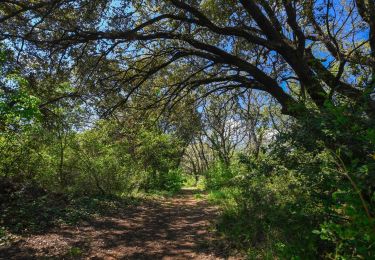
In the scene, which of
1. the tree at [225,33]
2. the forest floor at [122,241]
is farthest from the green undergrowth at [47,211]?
the tree at [225,33]

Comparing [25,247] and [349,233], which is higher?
[349,233]

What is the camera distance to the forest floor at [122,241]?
20.2ft

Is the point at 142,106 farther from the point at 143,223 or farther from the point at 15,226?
the point at 15,226

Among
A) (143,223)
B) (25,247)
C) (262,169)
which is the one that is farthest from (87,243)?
(262,169)

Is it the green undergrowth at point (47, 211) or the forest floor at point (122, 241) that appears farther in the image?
the green undergrowth at point (47, 211)

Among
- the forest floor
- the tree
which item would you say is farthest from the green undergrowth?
the tree

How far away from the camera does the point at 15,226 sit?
23.4ft

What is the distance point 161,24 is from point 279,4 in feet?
10.5

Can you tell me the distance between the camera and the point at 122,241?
734 cm

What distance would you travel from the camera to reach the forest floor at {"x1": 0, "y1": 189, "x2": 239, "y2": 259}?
6148 millimetres

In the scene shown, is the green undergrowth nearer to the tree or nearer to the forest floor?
the forest floor

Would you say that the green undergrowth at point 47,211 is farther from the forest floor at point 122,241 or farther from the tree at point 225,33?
the tree at point 225,33

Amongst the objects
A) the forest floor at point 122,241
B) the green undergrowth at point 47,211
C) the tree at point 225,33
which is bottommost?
the forest floor at point 122,241

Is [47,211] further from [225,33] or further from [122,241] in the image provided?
[225,33]
